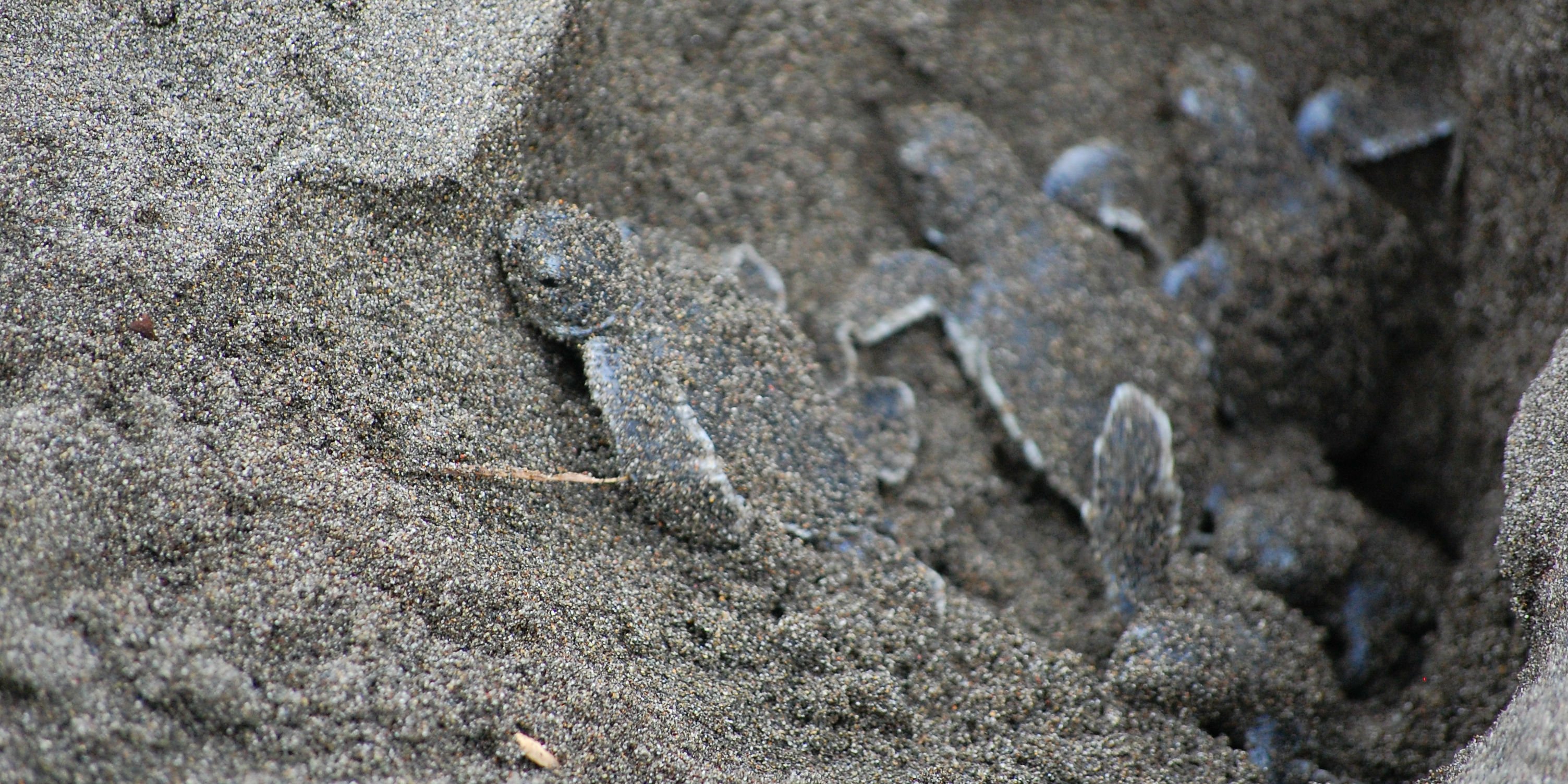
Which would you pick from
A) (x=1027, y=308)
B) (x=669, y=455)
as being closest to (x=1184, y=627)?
(x=1027, y=308)

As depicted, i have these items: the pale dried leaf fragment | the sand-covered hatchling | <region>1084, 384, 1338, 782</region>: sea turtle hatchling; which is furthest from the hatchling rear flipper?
the sand-covered hatchling

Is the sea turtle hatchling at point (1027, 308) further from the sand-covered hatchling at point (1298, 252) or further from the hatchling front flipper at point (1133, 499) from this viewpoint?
the sand-covered hatchling at point (1298, 252)

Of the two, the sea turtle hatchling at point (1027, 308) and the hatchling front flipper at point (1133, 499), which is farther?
the sea turtle hatchling at point (1027, 308)

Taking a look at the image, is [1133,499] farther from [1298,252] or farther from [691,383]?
[691,383]

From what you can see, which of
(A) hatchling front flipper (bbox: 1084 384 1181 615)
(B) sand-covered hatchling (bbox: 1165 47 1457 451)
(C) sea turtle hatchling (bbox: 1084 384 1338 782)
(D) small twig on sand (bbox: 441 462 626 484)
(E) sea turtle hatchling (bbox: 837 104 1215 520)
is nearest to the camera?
(D) small twig on sand (bbox: 441 462 626 484)

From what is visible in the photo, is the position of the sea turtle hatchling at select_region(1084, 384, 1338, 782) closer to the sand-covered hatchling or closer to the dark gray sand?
→ the dark gray sand

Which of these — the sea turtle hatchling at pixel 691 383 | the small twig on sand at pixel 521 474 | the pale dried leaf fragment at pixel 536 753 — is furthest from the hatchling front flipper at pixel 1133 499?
the pale dried leaf fragment at pixel 536 753
